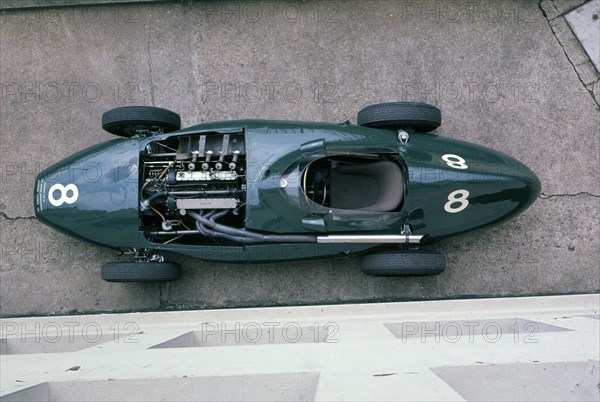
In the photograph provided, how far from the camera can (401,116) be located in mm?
4195

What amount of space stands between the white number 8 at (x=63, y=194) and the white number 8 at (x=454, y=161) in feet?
8.79

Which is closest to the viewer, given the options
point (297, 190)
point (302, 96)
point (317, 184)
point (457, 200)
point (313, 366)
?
point (313, 366)

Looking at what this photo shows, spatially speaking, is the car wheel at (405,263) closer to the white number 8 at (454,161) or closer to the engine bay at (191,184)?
the white number 8 at (454,161)

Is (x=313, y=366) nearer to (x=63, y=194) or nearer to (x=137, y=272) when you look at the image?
(x=137, y=272)

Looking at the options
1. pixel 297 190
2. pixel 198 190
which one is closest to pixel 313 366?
pixel 297 190

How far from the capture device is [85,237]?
14.0ft

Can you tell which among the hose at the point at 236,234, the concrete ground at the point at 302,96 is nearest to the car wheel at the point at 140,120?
the concrete ground at the point at 302,96

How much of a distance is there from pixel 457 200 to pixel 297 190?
1141 mm

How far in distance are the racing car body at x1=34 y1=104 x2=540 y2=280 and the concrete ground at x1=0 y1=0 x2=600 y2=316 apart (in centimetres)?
60

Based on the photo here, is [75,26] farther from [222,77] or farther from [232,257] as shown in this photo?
[232,257]

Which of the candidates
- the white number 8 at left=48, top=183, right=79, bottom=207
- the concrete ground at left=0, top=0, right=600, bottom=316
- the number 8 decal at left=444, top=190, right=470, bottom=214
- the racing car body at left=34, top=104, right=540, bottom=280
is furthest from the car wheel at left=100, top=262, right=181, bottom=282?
the number 8 decal at left=444, top=190, right=470, bottom=214

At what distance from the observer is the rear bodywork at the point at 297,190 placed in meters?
3.98

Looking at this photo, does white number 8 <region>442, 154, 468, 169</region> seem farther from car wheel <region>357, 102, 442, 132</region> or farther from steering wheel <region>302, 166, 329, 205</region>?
steering wheel <region>302, 166, 329, 205</region>

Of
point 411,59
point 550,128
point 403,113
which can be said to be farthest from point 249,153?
point 550,128
